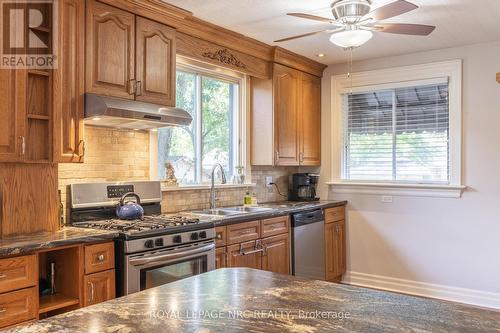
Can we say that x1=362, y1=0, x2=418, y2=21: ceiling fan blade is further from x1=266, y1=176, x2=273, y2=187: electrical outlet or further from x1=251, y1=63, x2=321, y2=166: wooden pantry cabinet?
x1=266, y1=176, x2=273, y2=187: electrical outlet

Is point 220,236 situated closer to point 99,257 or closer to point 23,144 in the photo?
point 99,257

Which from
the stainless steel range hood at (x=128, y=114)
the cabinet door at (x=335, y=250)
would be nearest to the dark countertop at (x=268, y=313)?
the stainless steel range hood at (x=128, y=114)

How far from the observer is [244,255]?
11.5 ft

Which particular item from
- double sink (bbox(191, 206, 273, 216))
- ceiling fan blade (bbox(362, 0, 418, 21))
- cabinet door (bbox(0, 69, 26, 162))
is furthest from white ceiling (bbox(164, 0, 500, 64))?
double sink (bbox(191, 206, 273, 216))

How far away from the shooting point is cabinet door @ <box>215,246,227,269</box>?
3265mm

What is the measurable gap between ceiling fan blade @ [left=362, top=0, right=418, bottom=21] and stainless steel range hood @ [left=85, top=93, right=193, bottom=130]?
1528mm

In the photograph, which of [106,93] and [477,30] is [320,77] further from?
[106,93]

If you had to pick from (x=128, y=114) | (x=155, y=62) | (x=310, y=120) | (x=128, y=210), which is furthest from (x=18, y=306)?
(x=310, y=120)

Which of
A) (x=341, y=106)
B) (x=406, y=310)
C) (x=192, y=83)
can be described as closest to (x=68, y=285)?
(x=406, y=310)

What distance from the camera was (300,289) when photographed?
1.47 metres

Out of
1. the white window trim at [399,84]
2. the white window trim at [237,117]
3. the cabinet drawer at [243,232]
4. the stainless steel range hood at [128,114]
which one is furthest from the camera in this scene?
the white window trim at [399,84]

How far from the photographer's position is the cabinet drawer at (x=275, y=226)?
3.74 m

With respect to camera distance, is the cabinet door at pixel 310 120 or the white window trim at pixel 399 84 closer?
Answer: the white window trim at pixel 399 84

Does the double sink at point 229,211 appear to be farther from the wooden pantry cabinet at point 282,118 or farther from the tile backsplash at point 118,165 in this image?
the wooden pantry cabinet at point 282,118
